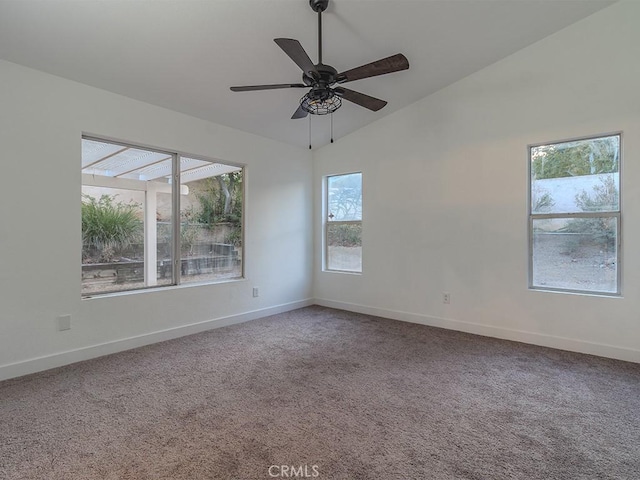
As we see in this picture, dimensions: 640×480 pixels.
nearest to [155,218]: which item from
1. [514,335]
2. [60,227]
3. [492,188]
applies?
[60,227]

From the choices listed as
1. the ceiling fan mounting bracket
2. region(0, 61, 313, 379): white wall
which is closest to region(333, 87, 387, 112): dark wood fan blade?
the ceiling fan mounting bracket

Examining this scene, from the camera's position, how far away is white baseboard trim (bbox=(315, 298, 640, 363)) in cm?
311

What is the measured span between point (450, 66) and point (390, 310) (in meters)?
3.12

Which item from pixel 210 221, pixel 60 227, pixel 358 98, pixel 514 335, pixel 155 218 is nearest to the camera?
pixel 358 98

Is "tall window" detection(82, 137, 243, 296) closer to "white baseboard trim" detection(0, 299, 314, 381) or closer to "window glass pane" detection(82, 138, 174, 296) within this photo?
"window glass pane" detection(82, 138, 174, 296)

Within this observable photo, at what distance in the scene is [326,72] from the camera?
89.8 inches

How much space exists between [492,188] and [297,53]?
2764mm

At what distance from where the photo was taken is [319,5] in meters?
2.48

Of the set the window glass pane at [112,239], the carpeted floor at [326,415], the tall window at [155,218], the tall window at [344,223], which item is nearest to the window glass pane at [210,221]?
the tall window at [155,218]

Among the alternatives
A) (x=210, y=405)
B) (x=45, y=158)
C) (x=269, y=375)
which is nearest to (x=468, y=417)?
(x=269, y=375)

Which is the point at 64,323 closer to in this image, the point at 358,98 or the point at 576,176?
the point at 358,98

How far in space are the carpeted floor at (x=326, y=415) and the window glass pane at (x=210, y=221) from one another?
1.11 metres

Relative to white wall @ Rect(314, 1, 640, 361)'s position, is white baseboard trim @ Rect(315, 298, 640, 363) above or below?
below

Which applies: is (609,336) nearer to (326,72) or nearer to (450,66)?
(450,66)
